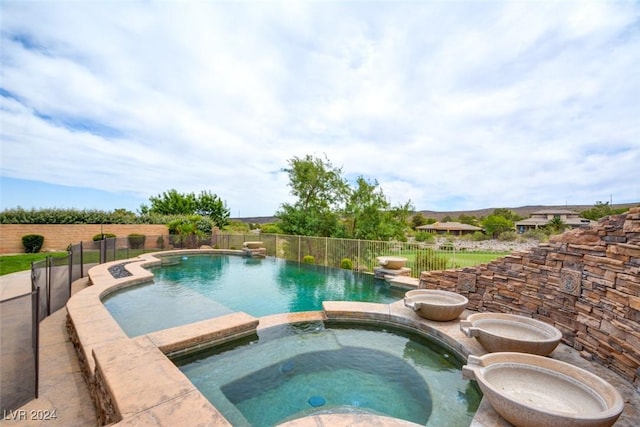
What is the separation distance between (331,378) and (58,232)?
1994 centimetres

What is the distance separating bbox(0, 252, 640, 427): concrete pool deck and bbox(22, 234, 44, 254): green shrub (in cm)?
1353

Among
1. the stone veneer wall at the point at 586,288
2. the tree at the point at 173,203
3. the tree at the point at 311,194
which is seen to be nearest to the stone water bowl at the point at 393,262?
the stone veneer wall at the point at 586,288

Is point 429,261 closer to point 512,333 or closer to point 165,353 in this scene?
point 512,333

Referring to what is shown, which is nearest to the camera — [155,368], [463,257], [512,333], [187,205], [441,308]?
[155,368]

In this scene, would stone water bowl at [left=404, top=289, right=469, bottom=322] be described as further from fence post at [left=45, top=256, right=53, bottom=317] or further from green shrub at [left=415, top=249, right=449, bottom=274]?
fence post at [left=45, top=256, right=53, bottom=317]

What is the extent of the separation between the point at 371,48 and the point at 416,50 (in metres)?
1.15

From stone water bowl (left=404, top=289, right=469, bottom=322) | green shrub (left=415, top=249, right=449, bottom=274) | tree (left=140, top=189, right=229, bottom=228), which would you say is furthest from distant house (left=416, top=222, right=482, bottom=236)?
stone water bowl (left=404, top=289, right=469, bottom=322)

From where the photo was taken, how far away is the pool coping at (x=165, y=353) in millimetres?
2305

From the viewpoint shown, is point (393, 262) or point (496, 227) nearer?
point (393, 262)

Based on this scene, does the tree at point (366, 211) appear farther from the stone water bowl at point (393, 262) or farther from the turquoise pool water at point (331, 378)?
the turquoise pool water at point (331, 378)

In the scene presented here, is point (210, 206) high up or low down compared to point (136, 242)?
up

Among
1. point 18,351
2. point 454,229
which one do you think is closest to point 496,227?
point 454,229

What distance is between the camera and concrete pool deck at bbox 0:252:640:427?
232 centimetres

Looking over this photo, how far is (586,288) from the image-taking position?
379 centimetres
